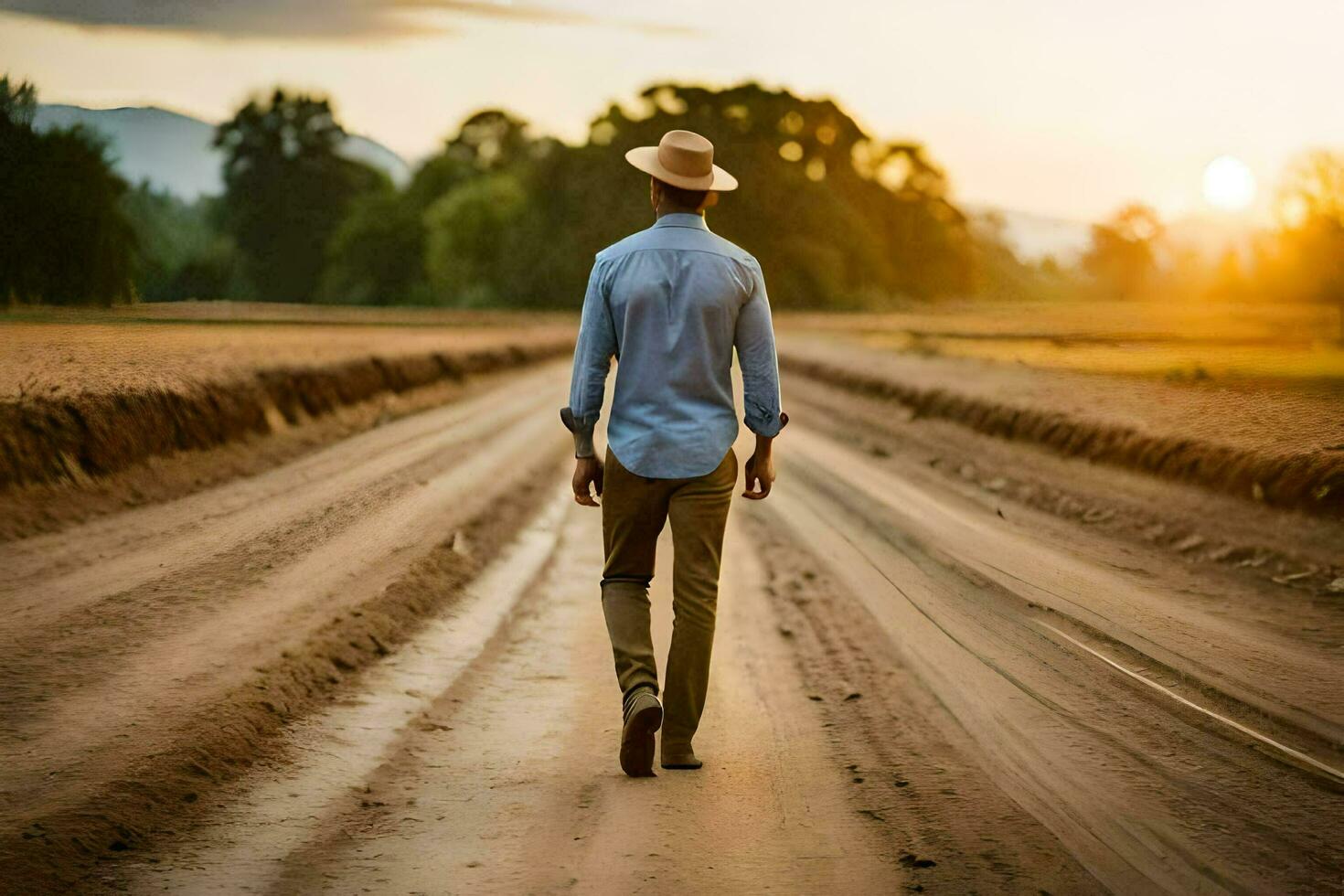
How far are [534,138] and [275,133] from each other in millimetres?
82137

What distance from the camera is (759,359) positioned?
475 centimetres

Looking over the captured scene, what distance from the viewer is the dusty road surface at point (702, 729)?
12.7 ft

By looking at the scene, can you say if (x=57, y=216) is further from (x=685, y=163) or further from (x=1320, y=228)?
(x=1320, y=228)

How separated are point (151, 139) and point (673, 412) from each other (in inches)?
298

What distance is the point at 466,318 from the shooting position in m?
52.0

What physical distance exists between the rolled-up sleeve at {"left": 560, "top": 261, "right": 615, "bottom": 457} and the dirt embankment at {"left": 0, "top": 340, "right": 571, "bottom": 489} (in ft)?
21.1

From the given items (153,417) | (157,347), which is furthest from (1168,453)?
A: (157,347)

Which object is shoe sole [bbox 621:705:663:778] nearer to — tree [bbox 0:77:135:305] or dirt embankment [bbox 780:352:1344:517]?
dirt embankment [bbox 780:352:1344:517]

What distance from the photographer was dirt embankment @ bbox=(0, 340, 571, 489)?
32.6 feet

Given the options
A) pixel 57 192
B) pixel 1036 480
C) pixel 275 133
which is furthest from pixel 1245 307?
pixel 57 192

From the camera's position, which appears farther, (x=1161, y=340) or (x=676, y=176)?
(x=1161, y=340)

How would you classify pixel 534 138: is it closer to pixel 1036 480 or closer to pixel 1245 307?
pixel 1245 307

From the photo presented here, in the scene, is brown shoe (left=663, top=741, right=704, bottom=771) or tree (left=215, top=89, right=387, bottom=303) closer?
brown shoe (left=663, top=741, right=704, bottom=771)

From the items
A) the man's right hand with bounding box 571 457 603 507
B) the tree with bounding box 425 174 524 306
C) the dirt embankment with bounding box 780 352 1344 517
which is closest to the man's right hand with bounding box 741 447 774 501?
the man's right hand with bounding box 571 457 603 507
